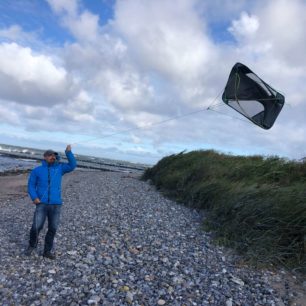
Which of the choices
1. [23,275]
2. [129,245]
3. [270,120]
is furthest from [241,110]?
[23,275]

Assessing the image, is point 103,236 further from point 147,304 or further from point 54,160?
point 147,304

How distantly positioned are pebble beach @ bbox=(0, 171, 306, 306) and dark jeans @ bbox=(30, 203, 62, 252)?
38 cm

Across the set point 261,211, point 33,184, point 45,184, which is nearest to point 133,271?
point 45,184

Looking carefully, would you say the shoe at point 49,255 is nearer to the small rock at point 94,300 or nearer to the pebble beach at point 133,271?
the pebble beach at point 133,271

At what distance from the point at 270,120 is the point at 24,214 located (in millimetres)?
9131

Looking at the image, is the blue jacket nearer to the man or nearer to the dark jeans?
the man

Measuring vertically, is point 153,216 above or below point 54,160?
below

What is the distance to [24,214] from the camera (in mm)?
13047

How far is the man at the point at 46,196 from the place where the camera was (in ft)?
26.0

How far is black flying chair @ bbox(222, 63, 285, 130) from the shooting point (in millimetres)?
9977

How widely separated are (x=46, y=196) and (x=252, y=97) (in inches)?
244

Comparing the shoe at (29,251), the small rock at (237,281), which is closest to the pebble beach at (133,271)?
the small rock at (237,281)

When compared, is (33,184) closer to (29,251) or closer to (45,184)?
(45,184)

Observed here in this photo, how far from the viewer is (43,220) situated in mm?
8008
